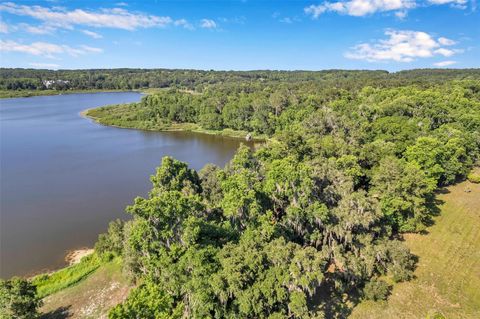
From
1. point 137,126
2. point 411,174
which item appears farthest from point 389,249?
point 137,126

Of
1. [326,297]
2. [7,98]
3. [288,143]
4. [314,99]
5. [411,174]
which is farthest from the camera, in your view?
Result: [7,98]

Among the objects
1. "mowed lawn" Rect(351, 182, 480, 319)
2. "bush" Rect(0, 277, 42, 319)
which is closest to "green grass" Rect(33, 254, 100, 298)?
"bush" Rect(0, 277, 42, 319)

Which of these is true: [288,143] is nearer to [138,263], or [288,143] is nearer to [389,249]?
[389,249]

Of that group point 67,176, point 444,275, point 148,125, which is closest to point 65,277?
point 67,176

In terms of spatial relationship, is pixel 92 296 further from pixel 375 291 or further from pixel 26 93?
pixel 26 93

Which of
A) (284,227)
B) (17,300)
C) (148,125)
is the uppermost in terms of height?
(148,125)
